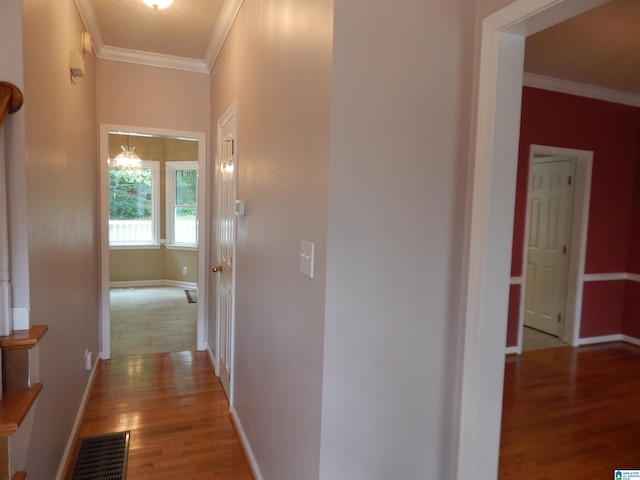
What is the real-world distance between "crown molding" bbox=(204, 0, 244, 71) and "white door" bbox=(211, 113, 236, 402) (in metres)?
0.64

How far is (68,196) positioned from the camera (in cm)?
224

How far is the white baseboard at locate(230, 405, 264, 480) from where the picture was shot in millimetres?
2101

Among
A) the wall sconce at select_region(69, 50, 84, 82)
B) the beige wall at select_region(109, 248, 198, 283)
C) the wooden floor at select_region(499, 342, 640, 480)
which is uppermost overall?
the wall sconce at select_region(69, 50, 84, 82)

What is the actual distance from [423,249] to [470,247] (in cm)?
19

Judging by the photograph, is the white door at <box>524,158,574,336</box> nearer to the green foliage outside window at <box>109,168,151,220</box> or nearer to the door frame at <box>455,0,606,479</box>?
the door frame at <box>455,0,606,479</box>

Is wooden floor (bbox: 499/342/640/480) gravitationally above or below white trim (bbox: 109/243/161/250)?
below

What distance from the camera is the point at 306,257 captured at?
1.44 metres

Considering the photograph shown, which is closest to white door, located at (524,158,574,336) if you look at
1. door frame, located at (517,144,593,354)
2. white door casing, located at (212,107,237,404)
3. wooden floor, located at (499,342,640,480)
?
door frame, located at (517,144,593,354)

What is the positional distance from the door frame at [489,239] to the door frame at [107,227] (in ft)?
9.79

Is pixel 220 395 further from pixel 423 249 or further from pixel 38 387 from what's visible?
pixel 423 249

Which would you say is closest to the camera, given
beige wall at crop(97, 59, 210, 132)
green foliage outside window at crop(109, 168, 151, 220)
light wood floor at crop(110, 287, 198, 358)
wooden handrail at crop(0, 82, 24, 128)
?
wooden handrail at crop(0, 82, 24, 128)

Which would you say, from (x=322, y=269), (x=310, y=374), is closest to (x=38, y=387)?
(x=310, y=374)

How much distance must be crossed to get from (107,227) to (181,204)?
352 cm

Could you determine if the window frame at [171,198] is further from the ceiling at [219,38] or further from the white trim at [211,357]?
the ceiling at [219,38]
